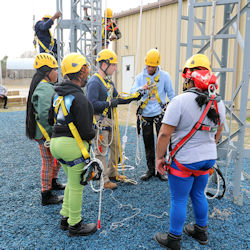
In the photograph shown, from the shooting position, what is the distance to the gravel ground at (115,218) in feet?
9.15

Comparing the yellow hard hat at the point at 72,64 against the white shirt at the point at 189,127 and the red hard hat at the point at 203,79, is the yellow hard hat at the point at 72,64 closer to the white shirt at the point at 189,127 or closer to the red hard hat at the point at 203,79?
the white shirt at the point at 189,127

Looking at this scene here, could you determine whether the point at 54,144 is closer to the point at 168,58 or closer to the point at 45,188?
the point at 45,188

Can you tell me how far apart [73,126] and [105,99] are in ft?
4.75

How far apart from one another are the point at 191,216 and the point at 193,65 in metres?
2.05

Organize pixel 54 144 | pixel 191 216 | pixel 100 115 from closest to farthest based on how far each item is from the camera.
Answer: pixel 54 144
pixel 191 216
pixel 100 115

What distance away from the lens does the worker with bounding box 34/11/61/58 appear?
21.7 ft

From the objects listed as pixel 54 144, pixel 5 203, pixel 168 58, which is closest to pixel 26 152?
pixel 5 203

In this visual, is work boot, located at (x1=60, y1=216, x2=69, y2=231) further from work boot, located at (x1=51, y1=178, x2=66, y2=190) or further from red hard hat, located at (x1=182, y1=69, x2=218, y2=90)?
red hard hat, located at (x1=182, y1=69, x2=218, y2=90)

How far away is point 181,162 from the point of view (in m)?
2.37

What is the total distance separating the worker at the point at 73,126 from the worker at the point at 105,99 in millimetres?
1003

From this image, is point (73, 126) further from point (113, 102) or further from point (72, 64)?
point (113, 102)

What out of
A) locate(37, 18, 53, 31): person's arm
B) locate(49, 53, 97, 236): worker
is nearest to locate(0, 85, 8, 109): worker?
locate(37, 18, 53, 31): person's arm

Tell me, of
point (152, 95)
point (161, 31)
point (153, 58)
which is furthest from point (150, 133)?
point (161, 31)

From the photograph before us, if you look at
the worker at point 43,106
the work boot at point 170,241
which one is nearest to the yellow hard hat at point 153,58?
the worker at point 43,106
